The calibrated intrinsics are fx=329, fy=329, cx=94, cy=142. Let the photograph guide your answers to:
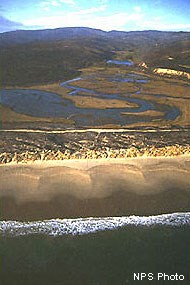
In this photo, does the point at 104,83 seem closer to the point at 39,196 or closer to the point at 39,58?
the point at 39,58

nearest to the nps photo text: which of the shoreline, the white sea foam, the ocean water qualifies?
the ocean water

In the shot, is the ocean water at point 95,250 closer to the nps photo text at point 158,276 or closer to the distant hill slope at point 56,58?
the nps photo text at point 158,276

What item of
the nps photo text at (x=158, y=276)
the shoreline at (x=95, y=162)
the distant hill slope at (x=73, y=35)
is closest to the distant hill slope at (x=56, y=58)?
the distant hill slope at (x=73, y=35)

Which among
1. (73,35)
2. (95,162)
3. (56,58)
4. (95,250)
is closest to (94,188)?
(95,162)

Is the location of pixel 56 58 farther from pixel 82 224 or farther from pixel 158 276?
pixel 158 276

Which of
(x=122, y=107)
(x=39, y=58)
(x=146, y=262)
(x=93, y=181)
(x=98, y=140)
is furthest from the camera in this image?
(x=39, y=58)

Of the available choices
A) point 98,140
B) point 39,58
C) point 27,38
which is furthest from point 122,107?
point 27,38

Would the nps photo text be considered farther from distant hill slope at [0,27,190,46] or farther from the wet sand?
distant hill slope at [0,27,190,46]

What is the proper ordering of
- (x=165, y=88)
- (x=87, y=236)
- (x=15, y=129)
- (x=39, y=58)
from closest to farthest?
1. (x=87, y=236)
2. (x=15, y=129)
3. (x=165, y=88)
4. (x=39, y=58)
